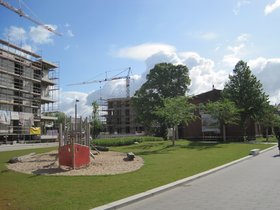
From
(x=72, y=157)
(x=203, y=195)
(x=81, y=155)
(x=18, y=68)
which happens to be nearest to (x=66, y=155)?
(x=72, y=157)

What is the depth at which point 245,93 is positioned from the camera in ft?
161

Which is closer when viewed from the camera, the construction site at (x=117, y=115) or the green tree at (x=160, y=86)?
the green tree at (x=160, y=86)

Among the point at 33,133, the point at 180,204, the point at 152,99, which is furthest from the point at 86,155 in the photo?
the point at 33,133

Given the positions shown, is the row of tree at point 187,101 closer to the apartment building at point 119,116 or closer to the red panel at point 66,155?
the red panel at point 66,155

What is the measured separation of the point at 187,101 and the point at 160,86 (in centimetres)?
1543

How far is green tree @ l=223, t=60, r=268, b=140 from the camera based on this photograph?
48.7 metres

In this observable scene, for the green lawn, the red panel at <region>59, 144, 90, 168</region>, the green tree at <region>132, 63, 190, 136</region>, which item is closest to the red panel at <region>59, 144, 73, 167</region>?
the red panel at <region>59, 144, 90, 168</region>

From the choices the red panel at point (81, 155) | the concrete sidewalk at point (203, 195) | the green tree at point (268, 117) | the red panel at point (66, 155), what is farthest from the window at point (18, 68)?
the concrete sidewalk at point (203, 195)

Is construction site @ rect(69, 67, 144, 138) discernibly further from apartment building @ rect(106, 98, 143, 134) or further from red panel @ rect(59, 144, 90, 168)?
red panel @ rect(59, 144, 90, 168)

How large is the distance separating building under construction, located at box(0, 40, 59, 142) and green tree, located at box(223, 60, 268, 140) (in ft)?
125

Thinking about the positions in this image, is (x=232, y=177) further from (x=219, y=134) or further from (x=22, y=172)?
(x=219, y=134)

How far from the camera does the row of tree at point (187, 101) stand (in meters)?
36.7

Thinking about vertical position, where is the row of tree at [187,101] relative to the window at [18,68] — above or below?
below

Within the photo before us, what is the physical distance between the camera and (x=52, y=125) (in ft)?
356
